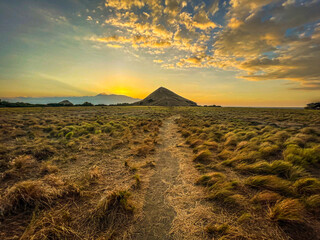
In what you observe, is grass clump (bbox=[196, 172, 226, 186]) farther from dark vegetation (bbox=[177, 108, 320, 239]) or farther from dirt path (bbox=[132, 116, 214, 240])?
dirt path (bbox=[132, 116, 214, 240])

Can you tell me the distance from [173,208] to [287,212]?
2.48 meters

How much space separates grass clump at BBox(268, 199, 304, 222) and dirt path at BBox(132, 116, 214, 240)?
138 centimetres

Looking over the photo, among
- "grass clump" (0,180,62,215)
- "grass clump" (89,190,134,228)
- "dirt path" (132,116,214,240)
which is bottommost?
"dirt path" (132,116,214,240)

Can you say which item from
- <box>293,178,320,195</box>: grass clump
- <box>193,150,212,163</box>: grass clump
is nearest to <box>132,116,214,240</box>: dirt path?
<box>193,150,212,163</box>: grass clump

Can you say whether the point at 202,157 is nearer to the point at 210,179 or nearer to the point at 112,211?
the point at 210,179

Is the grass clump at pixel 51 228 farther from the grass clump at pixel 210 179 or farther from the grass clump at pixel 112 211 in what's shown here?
the grass clump at pixel 210 179

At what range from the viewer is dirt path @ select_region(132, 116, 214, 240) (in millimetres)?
2711

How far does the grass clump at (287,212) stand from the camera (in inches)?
102

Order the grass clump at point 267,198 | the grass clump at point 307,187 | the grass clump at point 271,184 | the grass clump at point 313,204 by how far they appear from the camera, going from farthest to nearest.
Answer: the grass clump at point 271,184
the grass clump at point 307,187
the grass clump at point 267,198
the grass clump at point 313,204

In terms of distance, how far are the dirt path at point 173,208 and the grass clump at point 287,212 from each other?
1.38 meters

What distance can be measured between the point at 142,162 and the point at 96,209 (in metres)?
3.41

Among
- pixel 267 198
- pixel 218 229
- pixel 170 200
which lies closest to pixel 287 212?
pixel 267 198

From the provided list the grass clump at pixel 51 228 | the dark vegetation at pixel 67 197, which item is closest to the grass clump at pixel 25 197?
the dark vegetation at pixel 67 197

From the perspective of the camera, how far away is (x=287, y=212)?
2.64 metres
